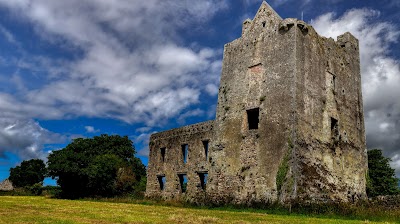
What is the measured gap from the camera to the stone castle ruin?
53.8 feet

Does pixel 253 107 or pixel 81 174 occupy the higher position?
pixel 253 107

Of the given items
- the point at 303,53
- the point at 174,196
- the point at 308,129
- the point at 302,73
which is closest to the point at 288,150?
the point at 308,129

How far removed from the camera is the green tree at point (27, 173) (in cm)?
6147

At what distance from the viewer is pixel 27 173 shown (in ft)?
204

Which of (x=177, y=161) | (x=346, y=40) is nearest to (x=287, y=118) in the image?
(x=346, y=40)

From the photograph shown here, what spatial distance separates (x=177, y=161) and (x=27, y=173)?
4535cm

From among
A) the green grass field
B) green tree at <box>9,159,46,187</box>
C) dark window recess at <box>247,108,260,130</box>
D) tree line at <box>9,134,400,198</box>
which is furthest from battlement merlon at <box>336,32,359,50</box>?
green tree at <box>9,159,46,187</box>

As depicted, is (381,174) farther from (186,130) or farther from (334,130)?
(186,130)

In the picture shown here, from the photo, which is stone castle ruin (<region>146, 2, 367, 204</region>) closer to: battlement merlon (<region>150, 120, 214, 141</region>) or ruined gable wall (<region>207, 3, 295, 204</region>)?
ruined gable wall (<region>207, 3, 295, 204</region>)

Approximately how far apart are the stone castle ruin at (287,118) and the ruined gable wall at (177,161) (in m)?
5.34

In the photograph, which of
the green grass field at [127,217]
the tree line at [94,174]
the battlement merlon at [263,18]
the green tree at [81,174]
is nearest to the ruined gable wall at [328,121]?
the battlement merlon at [263,18]

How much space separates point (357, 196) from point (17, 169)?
60.0 meters

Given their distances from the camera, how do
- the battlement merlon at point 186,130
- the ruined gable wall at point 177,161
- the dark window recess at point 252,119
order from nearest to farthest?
the dark window recess at point 252,119, the ruined gable wall at point 177,161, the battlement merlon at point 186,130

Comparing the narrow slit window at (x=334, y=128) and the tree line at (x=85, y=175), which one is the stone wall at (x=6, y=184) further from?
the narrow slit window at (x=334, y=128)
